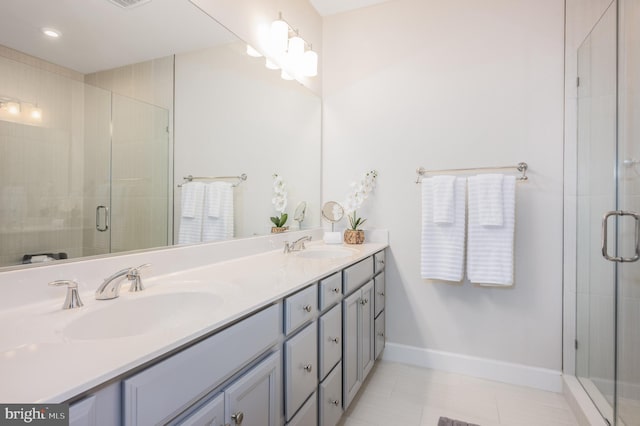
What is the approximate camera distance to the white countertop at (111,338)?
1.62 feet

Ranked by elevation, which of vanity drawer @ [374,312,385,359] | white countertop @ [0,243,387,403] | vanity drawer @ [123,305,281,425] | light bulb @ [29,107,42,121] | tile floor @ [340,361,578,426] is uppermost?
light bulb @ [29,107,42,121]

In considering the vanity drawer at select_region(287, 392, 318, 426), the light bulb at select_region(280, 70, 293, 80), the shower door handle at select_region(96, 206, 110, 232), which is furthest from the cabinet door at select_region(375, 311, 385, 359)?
the light bulb at select_region(280, 70, 293, 80)

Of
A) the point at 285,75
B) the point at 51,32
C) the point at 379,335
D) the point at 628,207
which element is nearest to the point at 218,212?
the point at 51,32

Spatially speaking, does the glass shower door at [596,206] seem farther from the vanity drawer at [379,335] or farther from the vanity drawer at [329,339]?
the vanity drawer at [329,339]

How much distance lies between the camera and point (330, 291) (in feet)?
4.49

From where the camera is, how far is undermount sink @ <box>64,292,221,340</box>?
807mm

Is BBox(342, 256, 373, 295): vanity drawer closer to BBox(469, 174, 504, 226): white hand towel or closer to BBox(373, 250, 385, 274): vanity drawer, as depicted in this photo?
BBox(373, 250, 385, 274): vanity drawer

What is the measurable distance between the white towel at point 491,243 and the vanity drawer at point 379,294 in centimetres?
53

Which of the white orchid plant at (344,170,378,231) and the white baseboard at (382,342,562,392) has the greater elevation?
the white orchid plant at (344,170,378,231)

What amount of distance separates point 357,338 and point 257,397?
2.84 ft

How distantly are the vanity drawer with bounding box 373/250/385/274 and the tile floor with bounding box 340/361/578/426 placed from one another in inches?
26.4

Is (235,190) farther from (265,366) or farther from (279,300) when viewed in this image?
(265,366)

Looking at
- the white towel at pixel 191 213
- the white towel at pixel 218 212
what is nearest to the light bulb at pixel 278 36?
the white towel at pixel 218 212

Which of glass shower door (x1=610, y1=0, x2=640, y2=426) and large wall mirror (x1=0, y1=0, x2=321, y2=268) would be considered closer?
large wall mirror (x1=0, y1=0, x2=321, y2=268)
